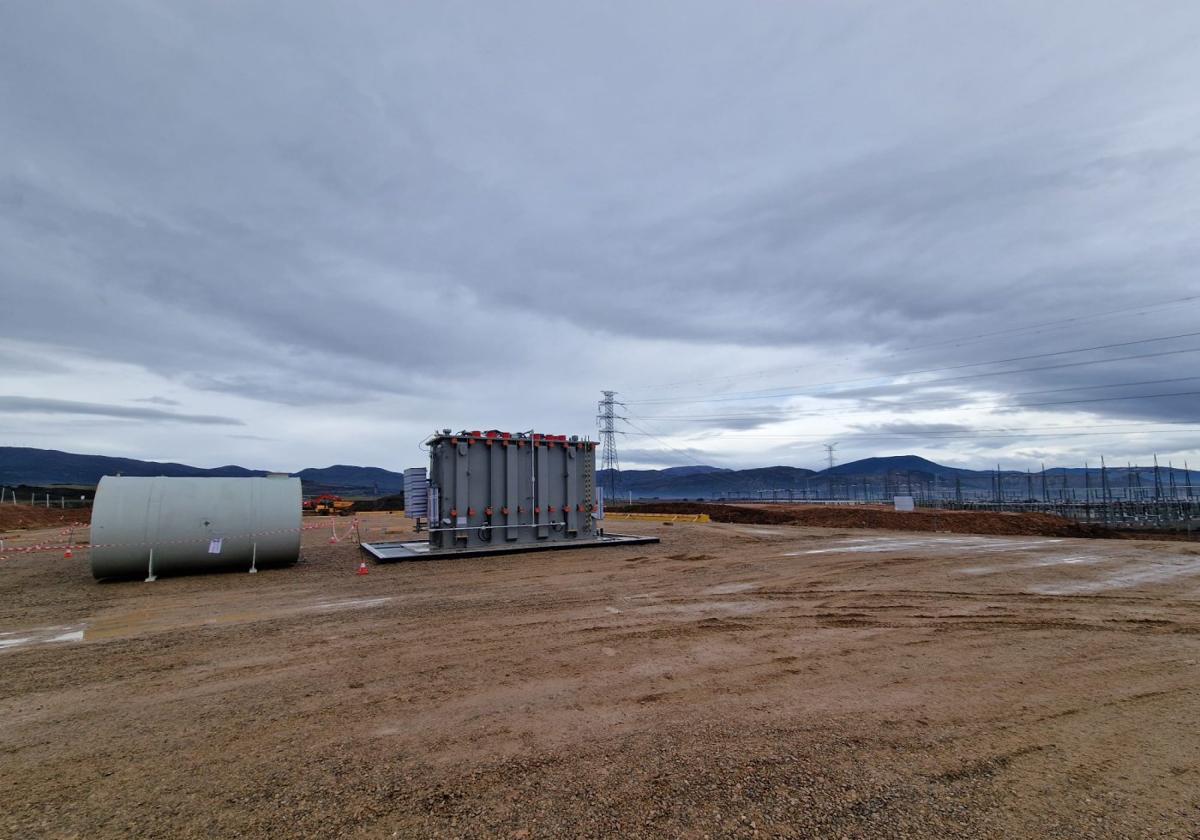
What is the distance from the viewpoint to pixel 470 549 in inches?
643

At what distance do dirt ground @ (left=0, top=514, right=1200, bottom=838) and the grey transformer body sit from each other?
647 centimetres

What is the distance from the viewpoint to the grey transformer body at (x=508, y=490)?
16.5 metres

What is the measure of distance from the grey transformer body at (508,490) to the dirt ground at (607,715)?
6469mm

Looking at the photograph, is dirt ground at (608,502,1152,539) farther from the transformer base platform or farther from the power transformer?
the power transformer

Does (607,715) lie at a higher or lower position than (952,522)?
higher

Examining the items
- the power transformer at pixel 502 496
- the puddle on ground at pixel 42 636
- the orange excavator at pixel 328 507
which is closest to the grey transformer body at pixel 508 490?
the power transformer at pixel 502 496

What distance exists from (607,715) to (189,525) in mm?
12064

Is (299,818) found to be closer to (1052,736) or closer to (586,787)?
(586,787)

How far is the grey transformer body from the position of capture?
16.5 metres

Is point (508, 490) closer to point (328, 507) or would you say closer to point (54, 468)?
point (328, 507)

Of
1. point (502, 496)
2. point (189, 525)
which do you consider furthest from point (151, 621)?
point (502, 496)

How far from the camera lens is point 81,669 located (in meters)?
6.20

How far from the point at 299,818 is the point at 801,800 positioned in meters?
2.88

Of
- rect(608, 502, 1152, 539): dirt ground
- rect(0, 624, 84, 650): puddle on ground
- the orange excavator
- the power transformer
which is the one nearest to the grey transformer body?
the power transformer
